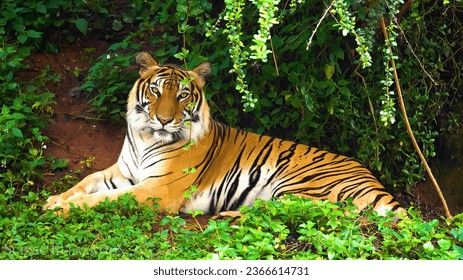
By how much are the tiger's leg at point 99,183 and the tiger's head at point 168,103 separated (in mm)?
429

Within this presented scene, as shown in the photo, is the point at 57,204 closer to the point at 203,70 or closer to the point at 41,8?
the point at 203,70

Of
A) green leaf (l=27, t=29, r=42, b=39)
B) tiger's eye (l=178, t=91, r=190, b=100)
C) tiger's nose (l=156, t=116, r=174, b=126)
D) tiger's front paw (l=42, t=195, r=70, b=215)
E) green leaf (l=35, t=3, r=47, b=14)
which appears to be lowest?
tiger's front paw (l=42, t=195, r=70, b=215)

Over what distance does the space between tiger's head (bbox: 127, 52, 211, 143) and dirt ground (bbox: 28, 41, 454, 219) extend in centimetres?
63

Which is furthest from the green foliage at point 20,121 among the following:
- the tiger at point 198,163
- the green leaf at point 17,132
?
the tiger at point 198,163

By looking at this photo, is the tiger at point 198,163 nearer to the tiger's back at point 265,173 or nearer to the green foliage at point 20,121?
the tiger's back at point 265,173

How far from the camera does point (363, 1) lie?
621cm

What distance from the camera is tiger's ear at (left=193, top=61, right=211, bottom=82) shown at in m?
6.73

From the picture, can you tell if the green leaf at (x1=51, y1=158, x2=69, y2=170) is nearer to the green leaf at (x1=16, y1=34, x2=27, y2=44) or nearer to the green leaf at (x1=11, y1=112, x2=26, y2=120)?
the green leaf at (x1=11, y1=112, x2=26, y2=120)

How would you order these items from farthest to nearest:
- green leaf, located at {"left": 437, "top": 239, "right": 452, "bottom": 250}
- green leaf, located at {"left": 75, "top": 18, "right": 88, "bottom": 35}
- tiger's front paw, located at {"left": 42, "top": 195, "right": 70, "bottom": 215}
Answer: green leaf, located at {"left": 75, "top": 18, "right": 88, "bottom": 35} → tiger's front paw, located at {"left": 42, "top": 195, "right": 70, "bottom": 215} → green leaf, located at {"left": 437, "top": 239, "right": 452, "bottom": 250}

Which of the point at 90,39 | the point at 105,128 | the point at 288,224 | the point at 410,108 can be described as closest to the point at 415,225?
the point at 288,224

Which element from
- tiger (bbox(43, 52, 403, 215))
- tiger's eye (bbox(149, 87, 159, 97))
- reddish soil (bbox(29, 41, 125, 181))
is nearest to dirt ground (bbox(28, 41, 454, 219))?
reddish soil (bbox(29, 41, 125, 181))

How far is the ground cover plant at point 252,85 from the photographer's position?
588 cm

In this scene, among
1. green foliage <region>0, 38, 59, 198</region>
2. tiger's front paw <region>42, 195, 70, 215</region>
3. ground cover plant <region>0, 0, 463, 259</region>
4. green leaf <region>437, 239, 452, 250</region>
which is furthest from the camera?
green foliage <region>0, 38, 59, 198</region>

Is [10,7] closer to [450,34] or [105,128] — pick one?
[105,128]
